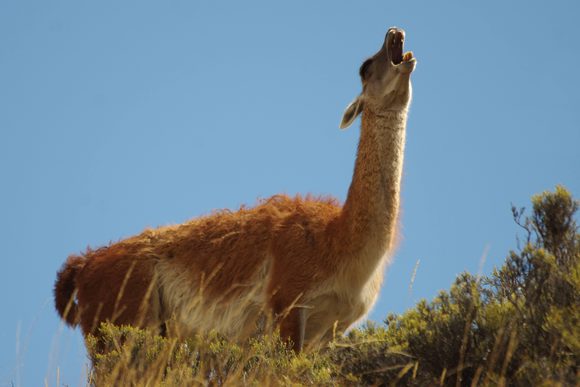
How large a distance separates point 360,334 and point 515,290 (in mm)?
956

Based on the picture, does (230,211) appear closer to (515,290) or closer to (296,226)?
(296,226)

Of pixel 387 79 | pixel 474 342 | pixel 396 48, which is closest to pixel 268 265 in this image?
pixel 387 79

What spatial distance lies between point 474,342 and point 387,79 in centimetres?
247

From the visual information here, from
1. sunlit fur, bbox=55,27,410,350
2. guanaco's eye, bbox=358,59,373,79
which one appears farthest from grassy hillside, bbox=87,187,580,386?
guanaco's eye, bbox=358,59,373,79

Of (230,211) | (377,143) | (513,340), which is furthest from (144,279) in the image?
(513,340)

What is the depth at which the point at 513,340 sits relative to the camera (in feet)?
12.8

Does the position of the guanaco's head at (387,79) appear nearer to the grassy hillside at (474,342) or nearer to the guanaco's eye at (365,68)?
the guanaco's eye at (365,68)

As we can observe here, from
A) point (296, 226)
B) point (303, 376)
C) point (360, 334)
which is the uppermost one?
point (296, 226)

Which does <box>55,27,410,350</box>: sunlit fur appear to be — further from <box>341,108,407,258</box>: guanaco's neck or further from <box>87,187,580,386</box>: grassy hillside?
<box>87,187,580,386</box>: grassy hillside

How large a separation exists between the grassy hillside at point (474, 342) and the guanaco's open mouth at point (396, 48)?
1816mm

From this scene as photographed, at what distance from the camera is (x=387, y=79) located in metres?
6.09

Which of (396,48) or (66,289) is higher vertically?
(396,48)

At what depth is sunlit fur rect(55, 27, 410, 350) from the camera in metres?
5.80

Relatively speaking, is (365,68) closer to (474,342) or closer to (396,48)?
(396,48)
